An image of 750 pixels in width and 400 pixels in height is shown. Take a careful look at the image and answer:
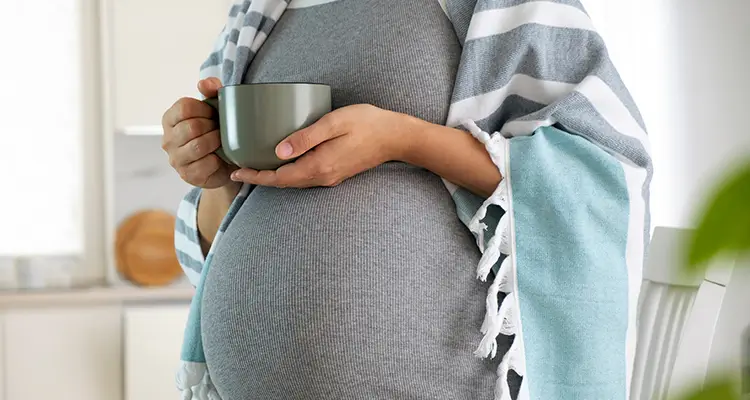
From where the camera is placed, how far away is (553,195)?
2.59ft

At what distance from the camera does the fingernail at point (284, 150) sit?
744 mm

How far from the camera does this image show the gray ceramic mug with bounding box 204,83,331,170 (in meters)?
0.75

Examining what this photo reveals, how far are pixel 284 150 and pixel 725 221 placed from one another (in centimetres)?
64

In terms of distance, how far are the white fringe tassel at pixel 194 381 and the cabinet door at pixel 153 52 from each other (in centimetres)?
179

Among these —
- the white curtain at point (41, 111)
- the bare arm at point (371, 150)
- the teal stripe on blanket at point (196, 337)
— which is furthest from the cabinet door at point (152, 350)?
the bare arm at point (371, 150)

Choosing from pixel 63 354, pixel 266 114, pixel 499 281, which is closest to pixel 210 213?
pixel 266 114

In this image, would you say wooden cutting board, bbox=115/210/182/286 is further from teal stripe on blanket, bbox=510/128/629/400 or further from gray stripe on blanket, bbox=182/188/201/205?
teal stripe on blanket, bbox=510/128/629/400

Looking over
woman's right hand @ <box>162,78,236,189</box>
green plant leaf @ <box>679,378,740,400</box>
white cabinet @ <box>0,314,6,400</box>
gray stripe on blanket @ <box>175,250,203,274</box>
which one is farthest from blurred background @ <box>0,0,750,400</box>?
green plant leaf @ <box>679,378,740,400</box>

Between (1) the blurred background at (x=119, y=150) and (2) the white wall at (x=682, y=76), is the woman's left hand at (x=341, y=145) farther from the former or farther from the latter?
(2) the white wall at (x=682, y=76)

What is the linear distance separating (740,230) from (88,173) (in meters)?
2.81

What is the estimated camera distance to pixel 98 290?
98.8 inches

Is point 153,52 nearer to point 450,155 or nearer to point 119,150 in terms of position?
point 119,150

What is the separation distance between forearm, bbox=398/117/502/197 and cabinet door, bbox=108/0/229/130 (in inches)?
77.5

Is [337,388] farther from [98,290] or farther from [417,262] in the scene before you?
[98,290]
